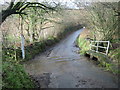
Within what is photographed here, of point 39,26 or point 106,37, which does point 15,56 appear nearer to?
point 106,37

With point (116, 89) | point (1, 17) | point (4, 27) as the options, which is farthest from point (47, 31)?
point (116, 89)

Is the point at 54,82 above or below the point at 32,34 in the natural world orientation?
below

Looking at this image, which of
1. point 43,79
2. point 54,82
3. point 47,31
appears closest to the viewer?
point 54,82

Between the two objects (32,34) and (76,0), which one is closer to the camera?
(76,0)

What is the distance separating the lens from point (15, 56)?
970cm

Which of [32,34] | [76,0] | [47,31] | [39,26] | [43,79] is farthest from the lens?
[47,31]

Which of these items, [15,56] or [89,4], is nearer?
[15,56]

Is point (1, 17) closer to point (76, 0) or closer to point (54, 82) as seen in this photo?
point (54, 82)

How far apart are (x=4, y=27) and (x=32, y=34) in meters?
5.57

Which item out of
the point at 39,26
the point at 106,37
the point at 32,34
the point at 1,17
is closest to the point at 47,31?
the point at 39,26

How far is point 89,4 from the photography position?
39.2ft

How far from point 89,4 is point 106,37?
3578 millimetres

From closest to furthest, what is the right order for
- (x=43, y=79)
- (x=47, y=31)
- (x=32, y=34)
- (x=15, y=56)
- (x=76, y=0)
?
1. (x=43, y=79)
2. (x=15, y=56)
3. (x=76, y=0)
4. (x=32, y=34)
5. (x=47, y=31)

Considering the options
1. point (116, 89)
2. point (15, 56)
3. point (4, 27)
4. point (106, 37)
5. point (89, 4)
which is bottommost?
point (116, 89)
